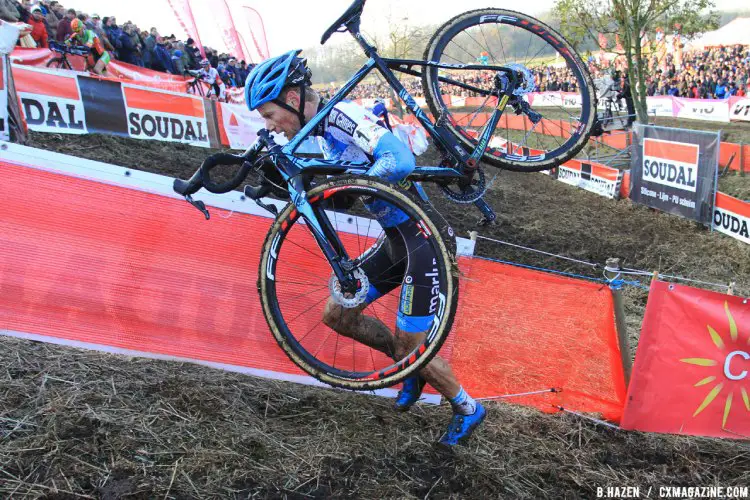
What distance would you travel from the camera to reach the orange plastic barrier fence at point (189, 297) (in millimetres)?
4543

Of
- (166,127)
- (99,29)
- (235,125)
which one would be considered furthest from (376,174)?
(99,29)

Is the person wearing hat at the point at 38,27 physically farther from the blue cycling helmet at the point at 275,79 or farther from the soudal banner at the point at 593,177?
the soudal banner at the point at 593,177

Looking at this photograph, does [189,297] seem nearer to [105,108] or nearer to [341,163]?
[341,163]

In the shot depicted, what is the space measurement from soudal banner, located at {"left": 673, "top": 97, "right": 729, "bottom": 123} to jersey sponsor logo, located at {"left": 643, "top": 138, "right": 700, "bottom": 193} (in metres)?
15.2

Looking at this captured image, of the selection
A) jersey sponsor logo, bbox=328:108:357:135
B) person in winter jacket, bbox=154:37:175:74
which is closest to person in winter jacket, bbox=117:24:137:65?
person in winter jacket, bbox=154:37:175:74

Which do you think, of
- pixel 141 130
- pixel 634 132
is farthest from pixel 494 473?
pixel 634 132

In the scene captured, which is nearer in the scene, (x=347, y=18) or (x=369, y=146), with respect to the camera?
(x=369, y=146)

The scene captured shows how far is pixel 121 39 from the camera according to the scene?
17438 millimetres

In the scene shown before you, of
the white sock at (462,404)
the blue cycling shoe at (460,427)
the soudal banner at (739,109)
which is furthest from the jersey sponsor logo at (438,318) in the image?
the soudal banner at (739,109)

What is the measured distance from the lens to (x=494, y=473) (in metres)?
3.84

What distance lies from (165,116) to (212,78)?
7627 millimetres

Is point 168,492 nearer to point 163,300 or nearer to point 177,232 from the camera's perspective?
point 163,300

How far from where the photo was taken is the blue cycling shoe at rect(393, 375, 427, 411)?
4.41m

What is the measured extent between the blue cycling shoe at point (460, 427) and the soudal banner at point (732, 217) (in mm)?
10001
